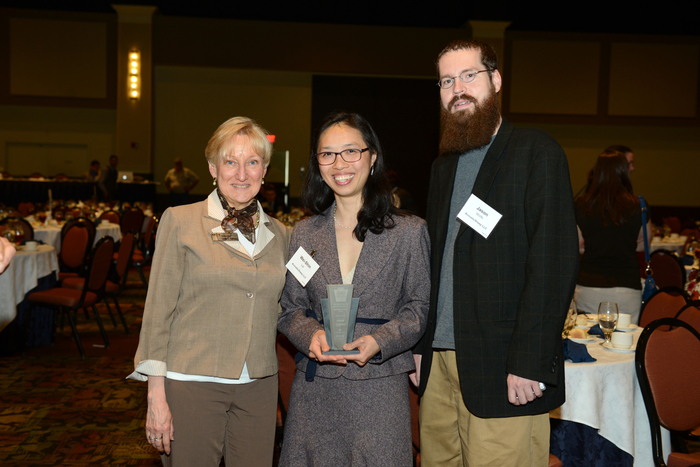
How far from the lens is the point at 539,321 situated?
162 centimetres

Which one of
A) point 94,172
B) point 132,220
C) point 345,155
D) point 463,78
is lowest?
point 132,220

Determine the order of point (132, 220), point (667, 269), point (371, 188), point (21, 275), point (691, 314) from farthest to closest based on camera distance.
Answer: point (132, 220), point (667, 269), point (21, 275), point (691, 314), point (371, 188)

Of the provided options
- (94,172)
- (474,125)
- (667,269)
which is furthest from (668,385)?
(94,172)

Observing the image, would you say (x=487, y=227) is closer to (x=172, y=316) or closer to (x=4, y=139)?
(x=172, y=316)

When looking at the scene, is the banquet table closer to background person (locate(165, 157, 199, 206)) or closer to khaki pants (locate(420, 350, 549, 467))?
background person (locate(165, 157, 199, 206))

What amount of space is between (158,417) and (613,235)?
3022 mm

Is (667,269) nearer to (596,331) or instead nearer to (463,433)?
(596,331)

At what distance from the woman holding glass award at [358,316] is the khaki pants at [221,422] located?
11 centimetres

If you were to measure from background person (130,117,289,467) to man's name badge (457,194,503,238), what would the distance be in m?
0.64

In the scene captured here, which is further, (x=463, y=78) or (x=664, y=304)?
(x=664, y=304)

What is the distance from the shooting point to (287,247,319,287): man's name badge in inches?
73.2

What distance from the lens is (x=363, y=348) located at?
67.0 inches

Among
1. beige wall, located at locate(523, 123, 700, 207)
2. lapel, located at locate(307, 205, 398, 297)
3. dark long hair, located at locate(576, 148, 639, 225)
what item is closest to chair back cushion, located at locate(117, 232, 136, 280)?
dark long hair, located at locate(576, 148, 639, 225)

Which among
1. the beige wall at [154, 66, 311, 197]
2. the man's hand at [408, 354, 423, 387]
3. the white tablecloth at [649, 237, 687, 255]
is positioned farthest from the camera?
the beige wall at [154, 66, 311, 197]
